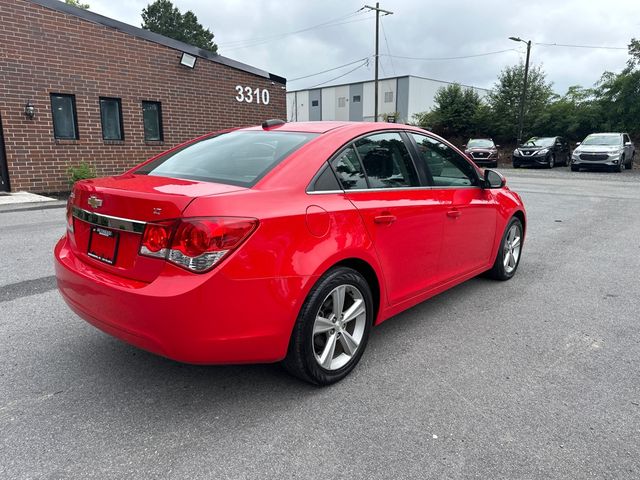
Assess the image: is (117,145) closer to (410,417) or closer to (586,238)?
(586,238)

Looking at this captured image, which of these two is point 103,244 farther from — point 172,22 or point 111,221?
point 172,22

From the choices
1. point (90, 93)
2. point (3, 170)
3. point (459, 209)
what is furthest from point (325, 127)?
point (90, 93)

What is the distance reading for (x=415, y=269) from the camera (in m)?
3.55

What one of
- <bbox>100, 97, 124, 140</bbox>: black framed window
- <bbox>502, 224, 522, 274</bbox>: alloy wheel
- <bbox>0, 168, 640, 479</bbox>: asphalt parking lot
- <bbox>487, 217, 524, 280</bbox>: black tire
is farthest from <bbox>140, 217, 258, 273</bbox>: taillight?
<bbox>100, 97, 124, 140</bbox>: black framed window

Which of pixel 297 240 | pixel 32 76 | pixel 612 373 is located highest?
pixel 32 76

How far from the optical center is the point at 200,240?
2.36m

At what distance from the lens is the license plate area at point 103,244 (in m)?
2.65

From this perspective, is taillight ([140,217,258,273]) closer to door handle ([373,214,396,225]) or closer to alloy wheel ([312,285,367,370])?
alloy wheel ([312,285,367,370])

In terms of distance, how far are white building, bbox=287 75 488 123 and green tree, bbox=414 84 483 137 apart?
13.9 meters

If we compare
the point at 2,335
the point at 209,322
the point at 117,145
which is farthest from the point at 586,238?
the point at 117,145

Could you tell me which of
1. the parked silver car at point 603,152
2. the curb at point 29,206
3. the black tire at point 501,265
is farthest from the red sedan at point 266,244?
the parked silver car at point 603,152

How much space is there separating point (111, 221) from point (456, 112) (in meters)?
36.2

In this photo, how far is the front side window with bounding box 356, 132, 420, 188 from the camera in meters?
3.31

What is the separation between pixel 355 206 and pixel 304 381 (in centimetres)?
108
